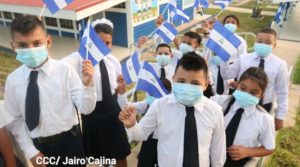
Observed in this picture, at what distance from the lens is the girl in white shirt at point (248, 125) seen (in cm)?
282

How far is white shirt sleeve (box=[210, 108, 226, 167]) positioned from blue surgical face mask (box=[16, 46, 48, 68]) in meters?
1.66

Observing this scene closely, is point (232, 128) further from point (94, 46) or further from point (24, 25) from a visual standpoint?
point (24, 25)

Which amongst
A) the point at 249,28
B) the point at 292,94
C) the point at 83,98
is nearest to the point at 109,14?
the point at 249,28

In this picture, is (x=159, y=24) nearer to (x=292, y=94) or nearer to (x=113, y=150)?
(x=113, y=150)

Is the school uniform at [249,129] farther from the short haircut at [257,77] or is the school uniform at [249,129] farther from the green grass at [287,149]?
the green grass at [287,149]

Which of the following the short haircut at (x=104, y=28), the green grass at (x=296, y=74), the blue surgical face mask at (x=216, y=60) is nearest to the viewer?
the short haircut at (x=104, y=28)

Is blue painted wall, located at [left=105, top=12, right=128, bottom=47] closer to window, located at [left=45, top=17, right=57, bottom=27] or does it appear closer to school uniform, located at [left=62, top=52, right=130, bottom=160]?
window, located at [left=45, top=17, right=57, bottom=27]

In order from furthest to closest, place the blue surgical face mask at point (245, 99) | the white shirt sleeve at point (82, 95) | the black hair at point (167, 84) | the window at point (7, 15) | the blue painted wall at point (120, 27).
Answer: the window at point (7, 15) < the blue painted wall at point (120, 27) < the black hair at point (167, 84) < the blue surgical face mask at point (245, 99) < the white shirt sleeve at point (82, 95)

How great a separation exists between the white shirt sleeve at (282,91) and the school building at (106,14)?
7231mm

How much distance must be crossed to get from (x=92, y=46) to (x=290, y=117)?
472 cm

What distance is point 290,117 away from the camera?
6.09 meters

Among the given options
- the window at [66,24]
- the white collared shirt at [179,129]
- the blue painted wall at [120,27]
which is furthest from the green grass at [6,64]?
the white collared shirt at [179,129]

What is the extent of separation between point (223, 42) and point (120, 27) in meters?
8.97

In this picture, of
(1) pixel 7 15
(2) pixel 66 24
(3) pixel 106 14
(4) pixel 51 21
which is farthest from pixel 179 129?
(1) pixel 7 15
